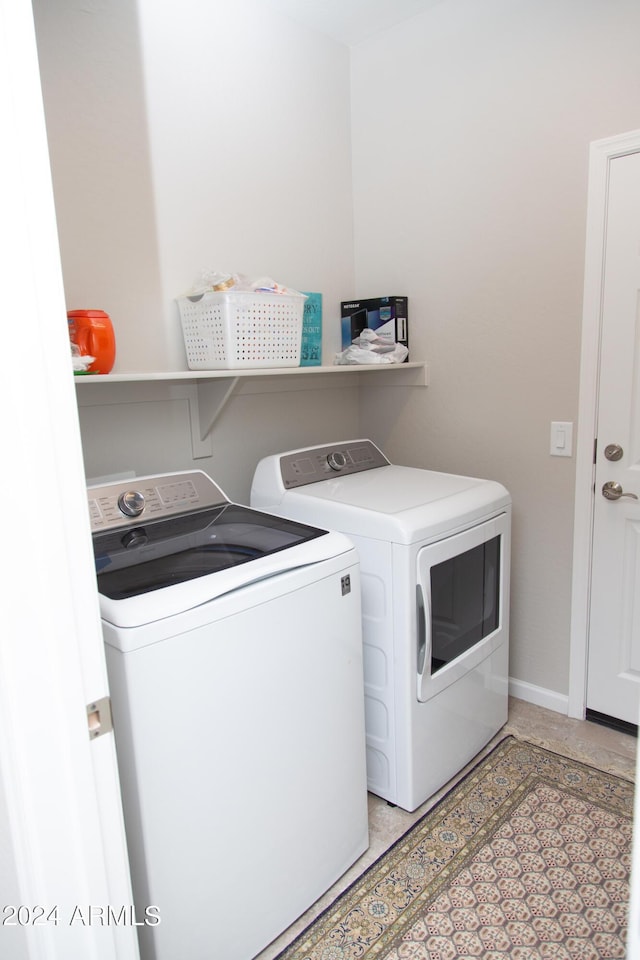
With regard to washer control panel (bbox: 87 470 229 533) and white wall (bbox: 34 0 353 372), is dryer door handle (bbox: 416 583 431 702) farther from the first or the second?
white wall (bbox: 34 0 353 372)

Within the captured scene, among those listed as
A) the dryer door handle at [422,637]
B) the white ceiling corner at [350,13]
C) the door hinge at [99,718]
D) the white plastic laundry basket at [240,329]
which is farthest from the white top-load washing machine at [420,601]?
the white ceiling corner at [350,13]

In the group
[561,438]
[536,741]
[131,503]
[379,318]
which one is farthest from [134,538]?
[536,741]

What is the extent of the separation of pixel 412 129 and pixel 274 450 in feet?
4.52

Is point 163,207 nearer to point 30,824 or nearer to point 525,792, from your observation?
point 30,824

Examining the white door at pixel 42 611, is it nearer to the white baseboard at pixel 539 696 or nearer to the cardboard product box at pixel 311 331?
the cardboard product box at pixel 311 331

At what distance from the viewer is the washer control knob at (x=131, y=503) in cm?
177

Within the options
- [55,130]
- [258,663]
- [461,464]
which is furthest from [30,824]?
[461,464]

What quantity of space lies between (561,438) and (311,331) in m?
1.03

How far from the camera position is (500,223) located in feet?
7.57

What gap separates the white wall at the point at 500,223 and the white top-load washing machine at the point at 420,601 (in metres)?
0.29

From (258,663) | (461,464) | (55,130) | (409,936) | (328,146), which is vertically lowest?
(409,936)

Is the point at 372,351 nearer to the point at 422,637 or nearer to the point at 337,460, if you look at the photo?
the point at 337,460

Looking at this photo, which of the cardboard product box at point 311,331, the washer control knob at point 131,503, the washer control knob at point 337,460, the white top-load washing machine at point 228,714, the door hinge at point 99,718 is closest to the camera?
the door hinge at point 99,718

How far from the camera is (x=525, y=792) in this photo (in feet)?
6.71
